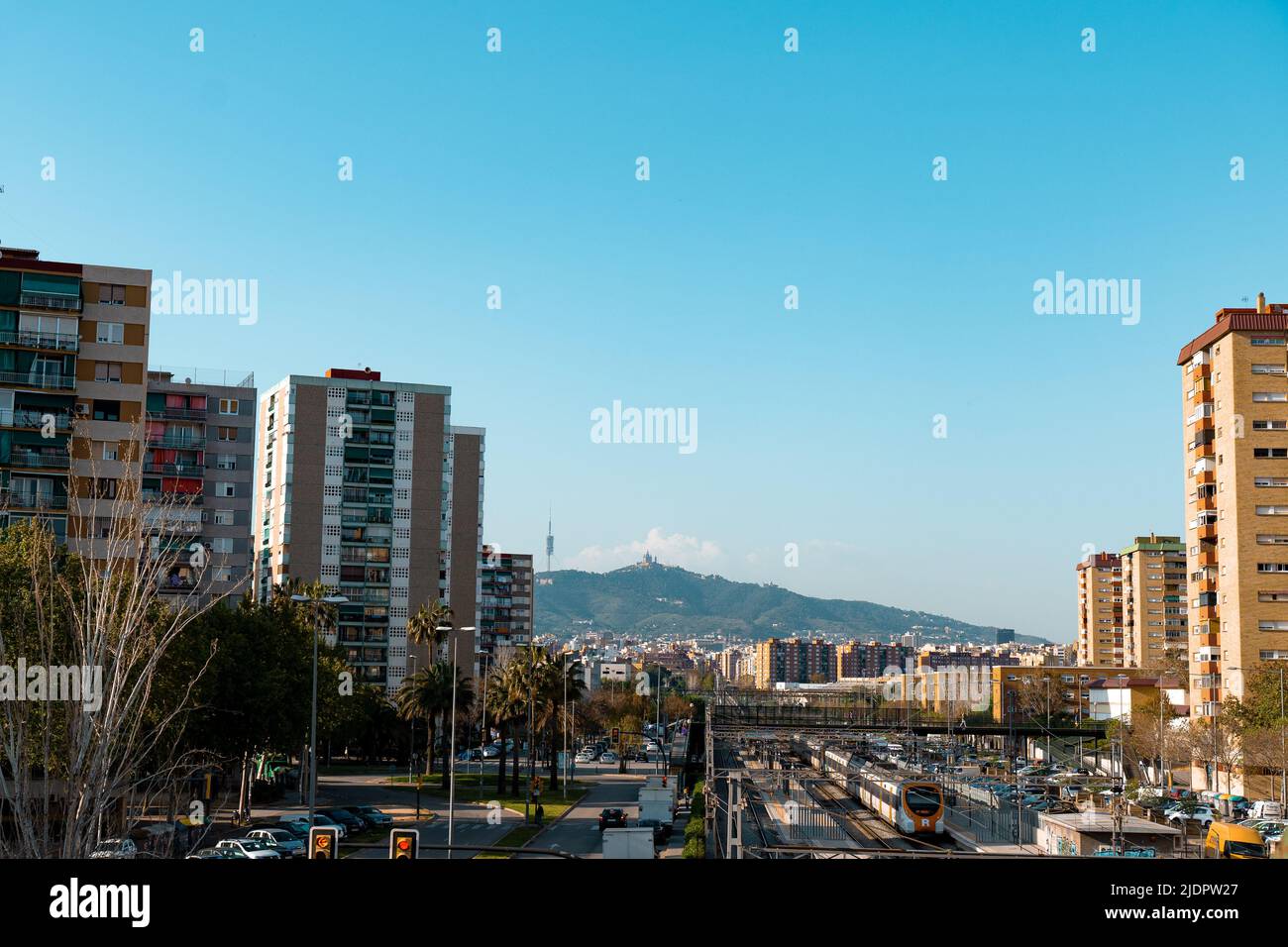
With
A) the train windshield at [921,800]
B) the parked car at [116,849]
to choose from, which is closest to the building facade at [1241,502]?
the train windshield at [921,800]

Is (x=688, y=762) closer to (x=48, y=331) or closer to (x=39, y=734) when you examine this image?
(x=48, y=331)

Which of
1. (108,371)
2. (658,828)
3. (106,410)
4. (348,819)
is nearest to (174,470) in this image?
(106,410)

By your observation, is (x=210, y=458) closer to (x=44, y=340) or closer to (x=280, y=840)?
(x=44, y=340)

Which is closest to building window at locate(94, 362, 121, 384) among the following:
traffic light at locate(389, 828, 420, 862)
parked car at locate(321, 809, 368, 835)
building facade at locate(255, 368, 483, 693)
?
parked car at locate(321, 809, 368, 835)
